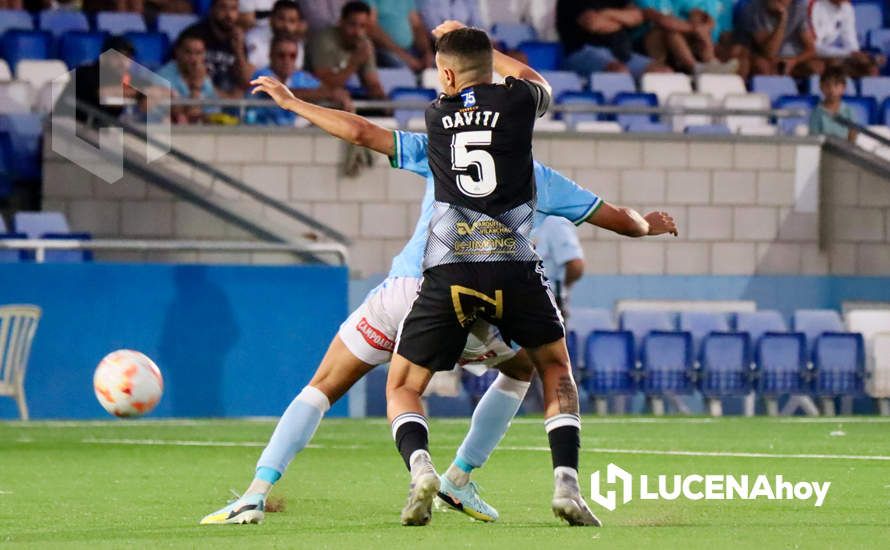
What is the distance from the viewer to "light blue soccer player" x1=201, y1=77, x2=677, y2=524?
6832 mm

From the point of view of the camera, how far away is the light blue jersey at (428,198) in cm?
689

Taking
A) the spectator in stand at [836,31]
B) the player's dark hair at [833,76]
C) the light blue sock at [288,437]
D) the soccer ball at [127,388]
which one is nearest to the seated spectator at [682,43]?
the player's dark hair at [833,76]

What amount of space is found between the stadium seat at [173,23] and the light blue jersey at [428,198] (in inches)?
524

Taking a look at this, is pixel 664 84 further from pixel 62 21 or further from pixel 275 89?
pixel 275 89

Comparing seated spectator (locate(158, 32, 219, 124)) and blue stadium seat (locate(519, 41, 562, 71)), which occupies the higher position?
blue stadium seat (locate(519, 41, 562, 71))

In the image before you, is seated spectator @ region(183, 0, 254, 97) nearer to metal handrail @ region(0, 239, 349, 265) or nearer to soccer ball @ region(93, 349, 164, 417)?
metal handrail @ region(0, 239, 349, 265)

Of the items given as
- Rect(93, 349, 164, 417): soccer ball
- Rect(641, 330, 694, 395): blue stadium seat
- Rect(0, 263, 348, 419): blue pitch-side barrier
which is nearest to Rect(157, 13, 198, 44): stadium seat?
Rect(0, 263, 348, 419): blue pitch-side barrier

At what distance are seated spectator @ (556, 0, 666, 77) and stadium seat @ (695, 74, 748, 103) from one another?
547 mm

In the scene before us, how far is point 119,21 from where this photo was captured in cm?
2011

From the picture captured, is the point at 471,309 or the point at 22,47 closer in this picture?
the point at 471,309

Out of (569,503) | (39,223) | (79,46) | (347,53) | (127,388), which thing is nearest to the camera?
(569,503)

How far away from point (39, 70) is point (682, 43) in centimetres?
775

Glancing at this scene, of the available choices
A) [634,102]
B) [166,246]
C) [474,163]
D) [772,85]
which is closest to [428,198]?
[474,163]

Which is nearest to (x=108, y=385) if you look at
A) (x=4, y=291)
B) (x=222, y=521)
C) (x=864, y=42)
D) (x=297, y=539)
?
(x=222, y=521)
